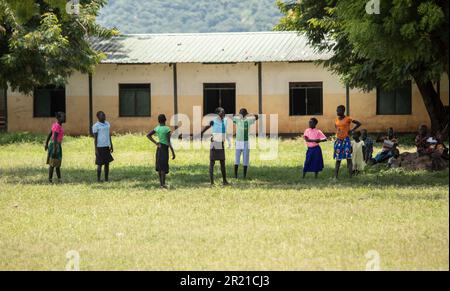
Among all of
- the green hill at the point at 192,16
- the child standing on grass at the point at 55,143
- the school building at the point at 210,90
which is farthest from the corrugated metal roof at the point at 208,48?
the green hill at the point at 192,16

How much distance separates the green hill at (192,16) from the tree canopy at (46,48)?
81821mm

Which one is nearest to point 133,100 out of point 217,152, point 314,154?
point 314,154

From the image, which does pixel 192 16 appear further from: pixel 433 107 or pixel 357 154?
pixel 357 154

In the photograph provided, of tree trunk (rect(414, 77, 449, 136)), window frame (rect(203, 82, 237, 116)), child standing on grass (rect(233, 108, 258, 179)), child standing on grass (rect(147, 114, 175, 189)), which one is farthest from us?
window frame (rect(203, 82, 237, 116))

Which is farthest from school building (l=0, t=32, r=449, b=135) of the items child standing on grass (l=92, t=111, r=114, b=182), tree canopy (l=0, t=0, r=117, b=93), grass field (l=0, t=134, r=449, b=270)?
child standing on grass (l=92, t=111, r=114, b=182)

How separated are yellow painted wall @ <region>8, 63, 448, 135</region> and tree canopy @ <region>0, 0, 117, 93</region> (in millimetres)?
2755

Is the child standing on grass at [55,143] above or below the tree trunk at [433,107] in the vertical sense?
below

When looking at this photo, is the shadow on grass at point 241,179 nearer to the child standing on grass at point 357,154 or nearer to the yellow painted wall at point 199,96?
the child standing on grass at point 357,154

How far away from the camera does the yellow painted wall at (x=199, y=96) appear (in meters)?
34.8

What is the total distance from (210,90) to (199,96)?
0.51 m

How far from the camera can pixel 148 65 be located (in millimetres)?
36062

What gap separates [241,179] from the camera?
19359 millimetres

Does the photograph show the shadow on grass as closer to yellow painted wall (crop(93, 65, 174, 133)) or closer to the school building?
the school building

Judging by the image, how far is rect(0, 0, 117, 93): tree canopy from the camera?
30766mm
